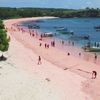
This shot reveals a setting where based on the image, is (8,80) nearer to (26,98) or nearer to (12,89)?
(12,89)

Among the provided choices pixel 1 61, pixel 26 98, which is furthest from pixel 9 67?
pixel 26 98

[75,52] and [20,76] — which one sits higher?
[20,76]

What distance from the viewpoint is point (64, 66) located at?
148ft

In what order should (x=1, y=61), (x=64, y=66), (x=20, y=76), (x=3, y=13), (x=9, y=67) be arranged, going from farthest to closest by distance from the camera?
1. (x=3, y=13)
2. (x=64, y=66)
3. (x=1, y=61)
4. (x=9, y=67)
5. (x=20, y=76)

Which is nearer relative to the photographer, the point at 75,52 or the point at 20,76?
the point at 20,76

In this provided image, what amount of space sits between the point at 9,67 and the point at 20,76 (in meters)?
3.27

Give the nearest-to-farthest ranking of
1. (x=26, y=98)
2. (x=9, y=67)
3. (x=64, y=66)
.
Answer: (x=26, y=98)
(x=9, y=67)
(x=64, y=66)

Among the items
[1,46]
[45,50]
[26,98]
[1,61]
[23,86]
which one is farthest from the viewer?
[45,50]

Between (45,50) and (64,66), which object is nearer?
(64,66)

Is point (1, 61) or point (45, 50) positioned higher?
point (1, 61)

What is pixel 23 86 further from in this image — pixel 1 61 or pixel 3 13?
pixel 3 13

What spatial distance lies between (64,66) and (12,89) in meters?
19.5

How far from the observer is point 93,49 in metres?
63.5

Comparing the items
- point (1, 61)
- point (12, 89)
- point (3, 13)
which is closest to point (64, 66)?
point (1, 61)
